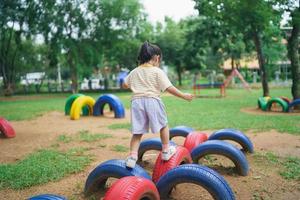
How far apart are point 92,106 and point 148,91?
10.4 m

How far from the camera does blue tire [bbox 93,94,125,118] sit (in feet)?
45.8

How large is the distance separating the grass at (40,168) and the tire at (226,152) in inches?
82.0

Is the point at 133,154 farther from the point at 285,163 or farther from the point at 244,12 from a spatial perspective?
the point at 244,12

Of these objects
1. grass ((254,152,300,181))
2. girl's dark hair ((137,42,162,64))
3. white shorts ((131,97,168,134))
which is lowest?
grass ((254,152,300,181))

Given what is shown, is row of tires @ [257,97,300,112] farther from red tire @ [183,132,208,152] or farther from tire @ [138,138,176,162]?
tire @ [138,138,176,162]

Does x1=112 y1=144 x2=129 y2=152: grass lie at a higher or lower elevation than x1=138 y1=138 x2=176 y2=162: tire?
lower

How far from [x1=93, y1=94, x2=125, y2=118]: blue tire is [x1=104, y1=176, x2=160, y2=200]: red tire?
9.98 metres

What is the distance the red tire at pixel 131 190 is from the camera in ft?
12.1

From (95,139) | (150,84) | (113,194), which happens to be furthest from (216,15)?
(113,194)

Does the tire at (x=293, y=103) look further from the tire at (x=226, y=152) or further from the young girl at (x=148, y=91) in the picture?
the young girl at (x=148, y=91)

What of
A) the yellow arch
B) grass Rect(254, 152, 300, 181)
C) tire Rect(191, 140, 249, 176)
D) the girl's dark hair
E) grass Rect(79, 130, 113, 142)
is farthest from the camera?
the yellow arch

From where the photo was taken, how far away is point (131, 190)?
3.74m

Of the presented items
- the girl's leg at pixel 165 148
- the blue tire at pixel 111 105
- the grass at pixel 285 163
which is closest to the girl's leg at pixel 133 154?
the girl's leg at pixel 165 148

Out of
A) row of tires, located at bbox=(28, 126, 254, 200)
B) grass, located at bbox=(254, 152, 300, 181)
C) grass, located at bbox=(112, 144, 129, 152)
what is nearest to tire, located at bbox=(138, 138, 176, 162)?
row of tires, located at bbox=(28, 126, 254, 200)
